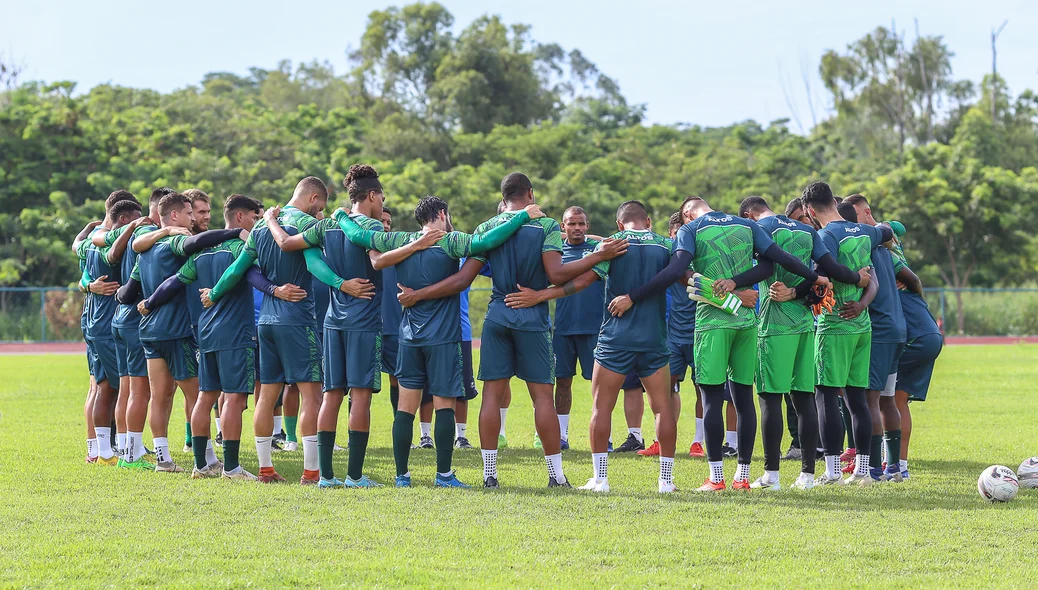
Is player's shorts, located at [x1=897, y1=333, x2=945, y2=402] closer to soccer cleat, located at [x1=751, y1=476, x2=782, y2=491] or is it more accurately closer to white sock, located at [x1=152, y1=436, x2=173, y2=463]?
Answer: soccer cleat, located at [x1=751, y1=476, x2=782, y2=491]

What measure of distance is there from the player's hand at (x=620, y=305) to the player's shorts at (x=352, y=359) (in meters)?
1.81

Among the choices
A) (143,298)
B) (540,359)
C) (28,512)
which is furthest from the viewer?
(143,298)

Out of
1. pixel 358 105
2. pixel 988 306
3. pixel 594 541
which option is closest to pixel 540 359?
pixel 594 541

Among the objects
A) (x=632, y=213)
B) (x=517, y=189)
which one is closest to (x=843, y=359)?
(x=632, y=213)

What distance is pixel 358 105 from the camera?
5119 centimetres

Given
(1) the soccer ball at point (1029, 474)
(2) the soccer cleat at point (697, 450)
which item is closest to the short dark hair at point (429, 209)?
(2) the soccer cleat at point (697, 450)

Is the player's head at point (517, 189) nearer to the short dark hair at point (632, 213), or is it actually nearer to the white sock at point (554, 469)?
the short dark hair at point (632, 213)

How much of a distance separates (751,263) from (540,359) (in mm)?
1772

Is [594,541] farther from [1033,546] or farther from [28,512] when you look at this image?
[28,512]

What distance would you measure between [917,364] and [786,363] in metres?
1.70

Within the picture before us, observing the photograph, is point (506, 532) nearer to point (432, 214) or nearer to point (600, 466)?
point (600, 466)

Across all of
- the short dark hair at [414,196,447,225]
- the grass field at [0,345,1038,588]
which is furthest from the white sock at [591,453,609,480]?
the short dark hair at [414,196,447,225]

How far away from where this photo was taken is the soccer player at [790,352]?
8414 millimetres

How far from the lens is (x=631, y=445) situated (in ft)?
36.5
